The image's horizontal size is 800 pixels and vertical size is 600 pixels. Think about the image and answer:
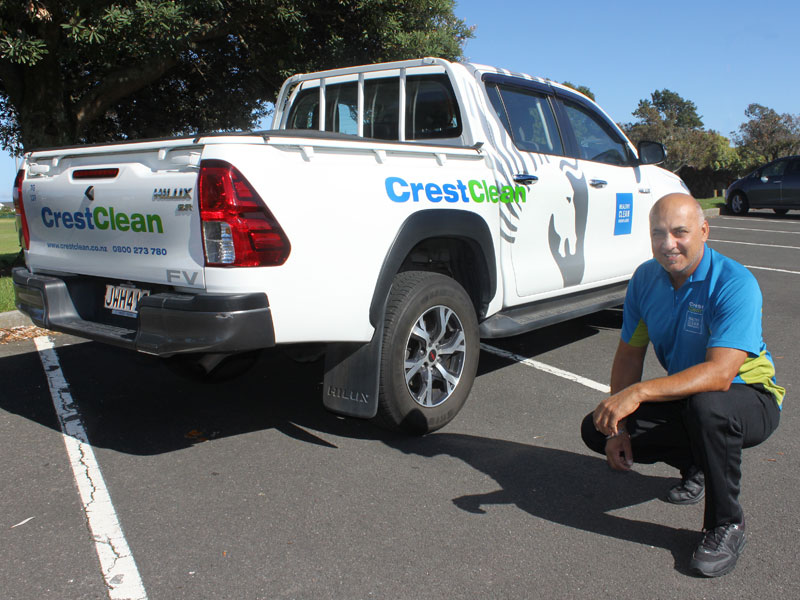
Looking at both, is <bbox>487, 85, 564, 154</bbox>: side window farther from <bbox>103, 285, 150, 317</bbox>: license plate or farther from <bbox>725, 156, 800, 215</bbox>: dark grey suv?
<bbox>725, 156, 800, 215</bbox>: dark grey suv

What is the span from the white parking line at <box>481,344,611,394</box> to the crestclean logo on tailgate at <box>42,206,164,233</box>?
9.86 feet

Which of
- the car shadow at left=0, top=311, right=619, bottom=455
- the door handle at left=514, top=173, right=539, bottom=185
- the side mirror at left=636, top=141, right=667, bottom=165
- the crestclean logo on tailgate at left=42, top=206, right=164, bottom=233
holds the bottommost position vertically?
the car shadow at left=0, top=311, right=619, bottom=455

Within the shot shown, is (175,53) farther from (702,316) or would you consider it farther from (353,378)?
(702,316)

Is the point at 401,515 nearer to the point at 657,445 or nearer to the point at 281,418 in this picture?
the point at 657,445

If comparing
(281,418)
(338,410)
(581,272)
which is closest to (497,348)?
(581,272)

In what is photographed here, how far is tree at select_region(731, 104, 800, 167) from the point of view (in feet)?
116

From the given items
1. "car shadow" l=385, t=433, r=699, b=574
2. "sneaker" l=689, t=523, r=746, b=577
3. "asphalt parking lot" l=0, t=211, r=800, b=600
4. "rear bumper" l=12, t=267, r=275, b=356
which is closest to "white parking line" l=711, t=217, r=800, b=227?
"asphalt parking lot" l=0, t=211, r=800, b=600

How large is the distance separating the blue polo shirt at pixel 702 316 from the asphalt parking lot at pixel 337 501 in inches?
27.4

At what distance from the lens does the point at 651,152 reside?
5809mm

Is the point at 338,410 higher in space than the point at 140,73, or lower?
lower

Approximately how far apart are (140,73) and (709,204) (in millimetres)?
17800

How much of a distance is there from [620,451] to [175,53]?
24.4 ft

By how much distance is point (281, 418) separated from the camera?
169 inches

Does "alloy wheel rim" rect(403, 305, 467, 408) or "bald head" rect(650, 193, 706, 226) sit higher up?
"bald head" rect(650, 193, 706, 226)
